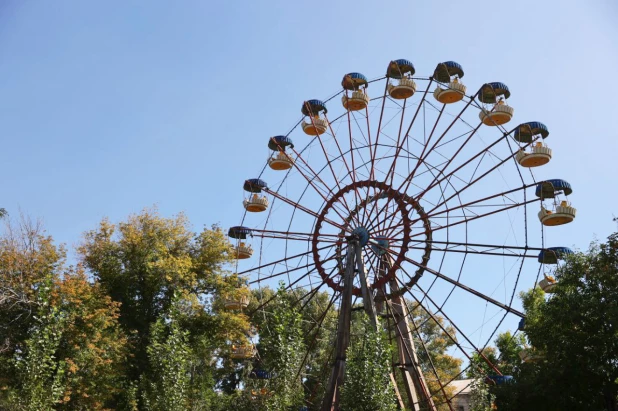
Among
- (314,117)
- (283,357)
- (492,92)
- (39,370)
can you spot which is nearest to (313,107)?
(314,117)

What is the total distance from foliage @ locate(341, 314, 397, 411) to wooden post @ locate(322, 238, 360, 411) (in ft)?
2.14

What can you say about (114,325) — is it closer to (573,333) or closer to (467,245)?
(467,245)

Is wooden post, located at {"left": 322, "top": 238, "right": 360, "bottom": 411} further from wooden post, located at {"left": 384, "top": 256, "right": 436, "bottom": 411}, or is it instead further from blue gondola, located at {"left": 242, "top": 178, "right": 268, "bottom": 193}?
blue gondola, located at {"left": 242, "top": 178, "right": 268, "bottom": 193}

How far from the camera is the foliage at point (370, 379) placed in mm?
14984

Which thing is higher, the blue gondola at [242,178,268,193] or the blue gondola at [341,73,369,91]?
the blue gondola at [341,73,369,91]

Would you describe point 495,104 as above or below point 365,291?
above

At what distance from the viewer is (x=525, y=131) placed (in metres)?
21.1

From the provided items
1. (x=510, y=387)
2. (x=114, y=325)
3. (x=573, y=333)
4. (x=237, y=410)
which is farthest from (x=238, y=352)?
(x=573, y=333)

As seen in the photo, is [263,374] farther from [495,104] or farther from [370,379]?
[495,104]

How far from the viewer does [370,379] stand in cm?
1514

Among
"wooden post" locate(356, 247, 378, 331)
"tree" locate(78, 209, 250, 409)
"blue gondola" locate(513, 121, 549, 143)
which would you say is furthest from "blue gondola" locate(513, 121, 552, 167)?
"tree" locate(78, 209, 250, 409)

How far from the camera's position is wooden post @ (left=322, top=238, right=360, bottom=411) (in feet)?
54.2

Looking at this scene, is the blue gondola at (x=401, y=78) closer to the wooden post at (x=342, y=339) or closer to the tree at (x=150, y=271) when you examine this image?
the wooden post at (x=342, y=339)

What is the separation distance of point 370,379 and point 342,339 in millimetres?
2469
